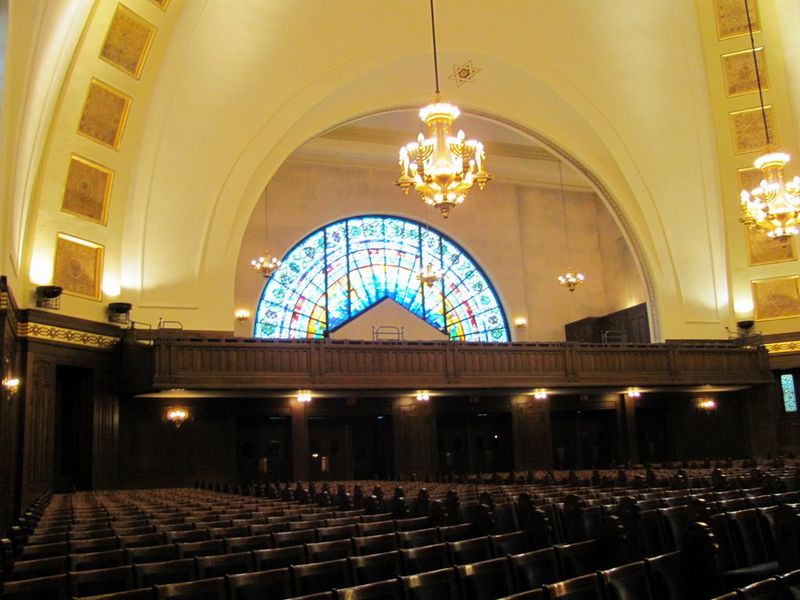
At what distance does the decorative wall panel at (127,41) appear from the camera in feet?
48.7

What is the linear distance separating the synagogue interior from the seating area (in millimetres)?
433

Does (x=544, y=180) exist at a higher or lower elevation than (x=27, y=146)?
higher

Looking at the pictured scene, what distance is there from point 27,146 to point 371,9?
867 centimetres

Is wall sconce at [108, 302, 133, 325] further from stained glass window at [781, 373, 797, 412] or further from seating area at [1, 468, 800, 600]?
stained glass window at [781, 373, 797, 412]

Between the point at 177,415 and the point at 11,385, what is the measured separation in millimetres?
4443

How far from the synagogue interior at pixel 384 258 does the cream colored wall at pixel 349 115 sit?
71 mm

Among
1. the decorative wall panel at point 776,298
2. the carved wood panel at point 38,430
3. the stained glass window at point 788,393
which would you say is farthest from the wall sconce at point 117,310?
the stained glass window at point 788,393

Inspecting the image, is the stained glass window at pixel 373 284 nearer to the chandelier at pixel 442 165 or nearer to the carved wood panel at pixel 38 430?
the carved wood panel at pixel 38 430

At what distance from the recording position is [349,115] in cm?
2086

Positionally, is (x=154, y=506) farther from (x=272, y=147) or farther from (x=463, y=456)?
(x=463, y=456)

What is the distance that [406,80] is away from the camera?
69.0ft

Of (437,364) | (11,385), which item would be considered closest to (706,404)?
(437,364)

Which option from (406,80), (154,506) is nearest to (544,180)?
(406,80)

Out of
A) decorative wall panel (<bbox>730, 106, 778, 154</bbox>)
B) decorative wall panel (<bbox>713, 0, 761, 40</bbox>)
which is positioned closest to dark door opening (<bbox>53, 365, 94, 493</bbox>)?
decorative wall panel (<bbox>713, 0, 761, 40</bbox>)
